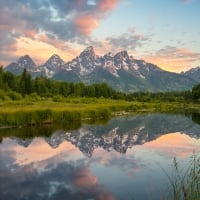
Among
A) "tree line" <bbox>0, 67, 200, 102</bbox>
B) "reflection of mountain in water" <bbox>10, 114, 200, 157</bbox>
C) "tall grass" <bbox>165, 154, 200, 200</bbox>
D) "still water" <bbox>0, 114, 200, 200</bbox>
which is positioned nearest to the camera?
"tall grass" <bbox>165, 154, 200, 200</bbox>

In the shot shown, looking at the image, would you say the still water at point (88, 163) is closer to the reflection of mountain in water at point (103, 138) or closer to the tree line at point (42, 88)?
the reflection of mountain in water at point (103, 138)

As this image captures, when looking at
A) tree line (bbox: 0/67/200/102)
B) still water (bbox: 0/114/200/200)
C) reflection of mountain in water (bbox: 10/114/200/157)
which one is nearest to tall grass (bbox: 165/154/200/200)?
still water (bbox: 0/114/200/200)

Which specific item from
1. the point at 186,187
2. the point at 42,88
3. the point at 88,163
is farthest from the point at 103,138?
the point at 42,88

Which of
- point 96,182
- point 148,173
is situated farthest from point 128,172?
point 96,182

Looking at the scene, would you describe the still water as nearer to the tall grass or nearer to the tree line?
the tall grass

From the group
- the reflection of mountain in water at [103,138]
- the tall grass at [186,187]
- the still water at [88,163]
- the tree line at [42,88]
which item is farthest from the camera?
the tree line at [42,88]

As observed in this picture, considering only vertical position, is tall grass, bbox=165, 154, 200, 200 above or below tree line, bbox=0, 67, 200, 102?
below

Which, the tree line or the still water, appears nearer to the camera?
the still water

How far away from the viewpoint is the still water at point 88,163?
2020 centimetres

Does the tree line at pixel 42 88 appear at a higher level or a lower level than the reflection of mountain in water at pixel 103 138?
higher

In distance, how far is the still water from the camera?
20.2 m

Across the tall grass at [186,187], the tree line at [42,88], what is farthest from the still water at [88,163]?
the tree line at [42,88]

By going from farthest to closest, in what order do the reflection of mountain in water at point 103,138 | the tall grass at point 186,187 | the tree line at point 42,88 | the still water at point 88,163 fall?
the tree line at point 42,88 → the reflection of mountain in water at point 103,138 → the still water at point 88,163 → the tall grass at point 186,187

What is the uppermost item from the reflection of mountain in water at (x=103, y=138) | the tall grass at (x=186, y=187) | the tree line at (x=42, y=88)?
the tree line at (x=42, y=88)
